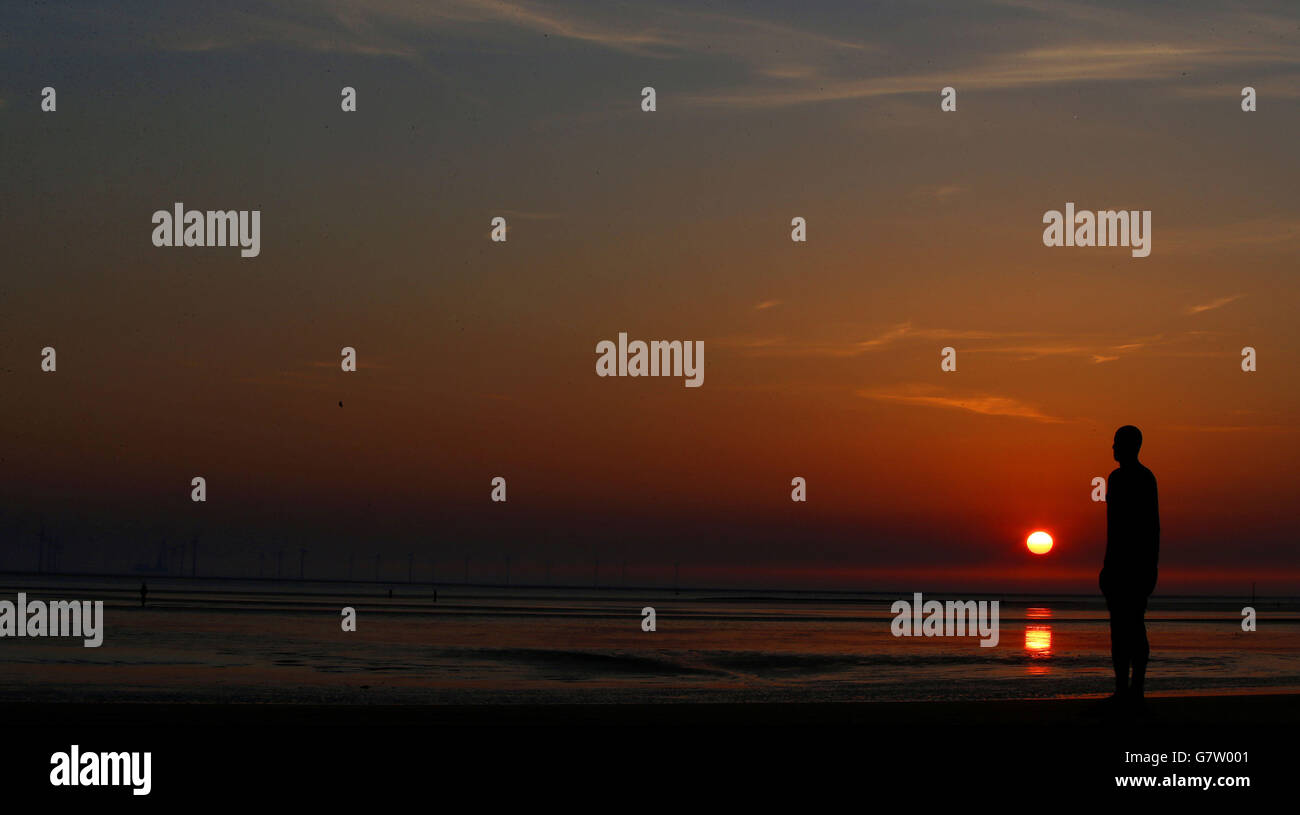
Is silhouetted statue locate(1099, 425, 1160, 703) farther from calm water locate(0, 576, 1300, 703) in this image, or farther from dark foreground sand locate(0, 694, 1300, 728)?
calm water locate(0, 576, 1300, 703)

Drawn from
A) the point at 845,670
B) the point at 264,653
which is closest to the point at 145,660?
the point at 264,653

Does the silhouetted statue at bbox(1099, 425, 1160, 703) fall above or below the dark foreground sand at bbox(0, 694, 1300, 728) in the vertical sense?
above

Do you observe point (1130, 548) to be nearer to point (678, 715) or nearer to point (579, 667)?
point (678, 715)

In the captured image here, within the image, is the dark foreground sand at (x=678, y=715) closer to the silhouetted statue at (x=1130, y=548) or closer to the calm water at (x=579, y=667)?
the silhouetted statue at (x=1130, y=548)

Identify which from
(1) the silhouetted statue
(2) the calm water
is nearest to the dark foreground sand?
(1) the silhouetted statue

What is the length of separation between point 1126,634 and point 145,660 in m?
30.0

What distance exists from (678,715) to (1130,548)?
4.91m

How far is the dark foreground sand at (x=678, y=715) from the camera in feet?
33.8

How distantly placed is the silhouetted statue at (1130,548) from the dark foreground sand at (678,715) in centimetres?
70

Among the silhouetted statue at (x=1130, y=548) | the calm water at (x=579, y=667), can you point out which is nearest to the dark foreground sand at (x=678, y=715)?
the silhouetted statue at (x=1130, y=548)

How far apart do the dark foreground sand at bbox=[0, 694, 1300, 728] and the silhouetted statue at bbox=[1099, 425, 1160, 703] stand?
0.70 m

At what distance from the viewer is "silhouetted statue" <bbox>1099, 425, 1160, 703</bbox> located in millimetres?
11984
